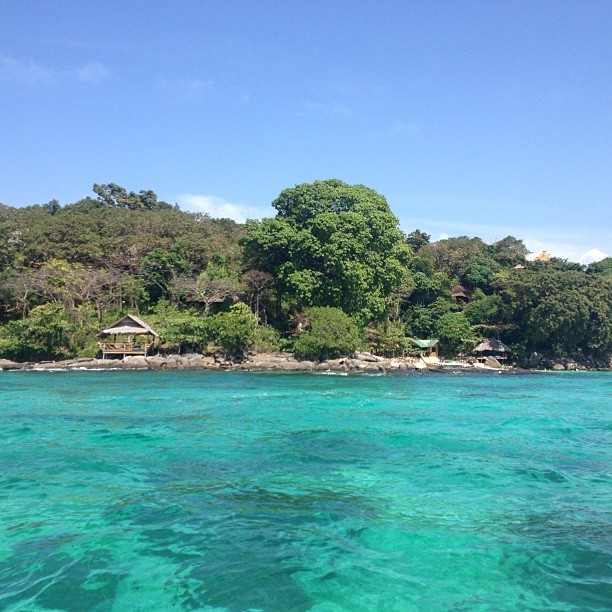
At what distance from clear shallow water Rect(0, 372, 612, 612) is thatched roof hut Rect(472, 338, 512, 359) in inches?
1030

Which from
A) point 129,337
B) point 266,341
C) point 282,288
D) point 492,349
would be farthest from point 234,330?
point 492,349

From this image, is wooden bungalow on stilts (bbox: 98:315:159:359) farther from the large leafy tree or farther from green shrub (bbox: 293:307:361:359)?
green shrub (bbox: 293:307:361:359)

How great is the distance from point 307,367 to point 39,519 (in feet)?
85.1

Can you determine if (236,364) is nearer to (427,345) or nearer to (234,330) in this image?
(234,330)

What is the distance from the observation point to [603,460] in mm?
9602

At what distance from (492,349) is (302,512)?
3570 centimetres

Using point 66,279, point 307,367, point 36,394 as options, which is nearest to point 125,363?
point 66,279

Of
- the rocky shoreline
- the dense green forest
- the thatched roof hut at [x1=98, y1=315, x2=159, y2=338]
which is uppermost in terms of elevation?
the dense green forest

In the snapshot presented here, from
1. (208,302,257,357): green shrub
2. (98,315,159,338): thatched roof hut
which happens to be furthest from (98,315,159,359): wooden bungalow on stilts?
(208,302,257,357): green shrub

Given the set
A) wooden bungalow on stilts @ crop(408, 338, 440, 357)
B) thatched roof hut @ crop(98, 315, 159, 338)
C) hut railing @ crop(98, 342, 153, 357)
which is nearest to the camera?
thatched roof hut @ crop(98, 315, 159, 338)

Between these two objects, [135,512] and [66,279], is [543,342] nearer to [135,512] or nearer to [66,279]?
[66,279]

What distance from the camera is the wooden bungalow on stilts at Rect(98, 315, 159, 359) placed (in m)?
33.1

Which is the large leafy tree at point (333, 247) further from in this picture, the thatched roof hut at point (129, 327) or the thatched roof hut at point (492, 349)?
the thatched roof hut at point (492, 349)

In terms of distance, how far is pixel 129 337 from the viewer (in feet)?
112
